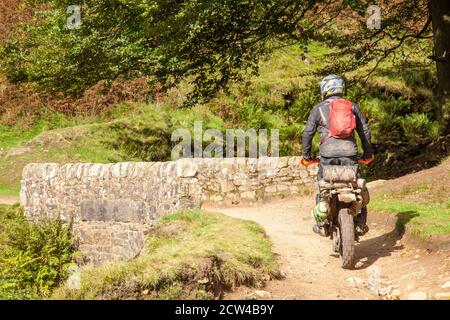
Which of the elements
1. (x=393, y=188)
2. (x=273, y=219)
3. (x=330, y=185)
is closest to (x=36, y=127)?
(x=273, y=219)

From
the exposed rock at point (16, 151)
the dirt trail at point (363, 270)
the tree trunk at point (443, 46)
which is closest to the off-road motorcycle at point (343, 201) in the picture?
the dirt trail at point (363, 270)

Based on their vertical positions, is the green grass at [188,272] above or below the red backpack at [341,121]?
below

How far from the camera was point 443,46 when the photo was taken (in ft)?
39.3

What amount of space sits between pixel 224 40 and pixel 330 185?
7210 millimetres

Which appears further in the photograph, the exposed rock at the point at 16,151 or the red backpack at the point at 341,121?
the exposed rock at the point at 16,151

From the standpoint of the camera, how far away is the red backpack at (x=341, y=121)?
21.2 feet

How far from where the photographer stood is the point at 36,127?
2295 cm

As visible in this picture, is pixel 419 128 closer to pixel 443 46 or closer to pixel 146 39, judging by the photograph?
pixel 443 46

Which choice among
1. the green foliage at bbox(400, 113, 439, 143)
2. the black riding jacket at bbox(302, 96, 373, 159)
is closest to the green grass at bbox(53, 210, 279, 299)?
the black riding jacket at bbox(302, 96, 373, 159)

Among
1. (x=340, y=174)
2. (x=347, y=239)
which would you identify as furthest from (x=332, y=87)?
(x=347, y=239)

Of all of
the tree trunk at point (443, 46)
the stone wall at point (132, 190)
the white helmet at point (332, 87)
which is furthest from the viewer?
the tree trunk at point (443, 46)

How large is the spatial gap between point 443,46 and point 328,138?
264 inches

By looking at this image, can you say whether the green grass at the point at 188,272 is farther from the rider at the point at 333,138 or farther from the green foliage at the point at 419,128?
the green foliage at the point at 419,128

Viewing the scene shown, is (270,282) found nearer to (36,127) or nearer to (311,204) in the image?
(311,204)
